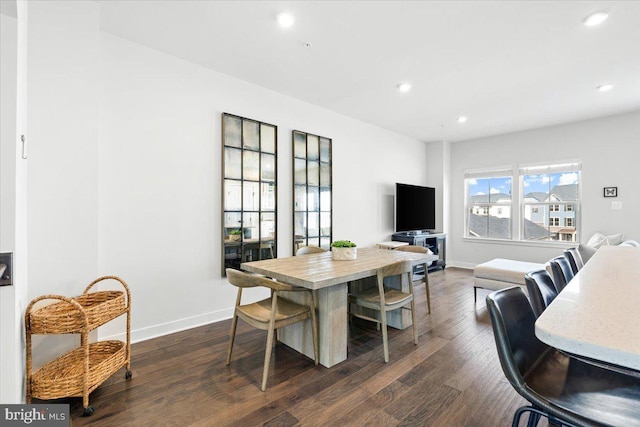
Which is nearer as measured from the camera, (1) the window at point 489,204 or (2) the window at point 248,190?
(2) the window at point 248,190

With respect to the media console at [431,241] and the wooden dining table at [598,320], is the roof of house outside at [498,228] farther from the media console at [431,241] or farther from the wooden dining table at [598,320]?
the wooden dining table at [598,320]

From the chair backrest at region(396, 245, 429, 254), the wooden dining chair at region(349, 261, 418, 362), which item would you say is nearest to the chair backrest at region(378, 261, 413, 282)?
the wooden dining chair at region(349, 261, 418, 362)

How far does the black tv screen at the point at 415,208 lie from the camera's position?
215 inches

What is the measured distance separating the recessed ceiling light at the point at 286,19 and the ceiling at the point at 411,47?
0.05 m

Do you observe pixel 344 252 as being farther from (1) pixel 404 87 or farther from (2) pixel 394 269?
(1) pixel 404 87

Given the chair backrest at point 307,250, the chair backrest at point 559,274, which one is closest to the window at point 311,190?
the chair backrest at point 307,250

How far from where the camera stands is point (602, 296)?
1.05 metres

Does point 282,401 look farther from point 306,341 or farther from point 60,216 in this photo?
point 60,216

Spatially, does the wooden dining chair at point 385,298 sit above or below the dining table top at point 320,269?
below

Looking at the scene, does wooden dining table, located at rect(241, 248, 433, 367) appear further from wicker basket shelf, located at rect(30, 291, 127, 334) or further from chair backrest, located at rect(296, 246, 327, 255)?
wicker basket shelf, located at rect(30, 291, 127, 334)

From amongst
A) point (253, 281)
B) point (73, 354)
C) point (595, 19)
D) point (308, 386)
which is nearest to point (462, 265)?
point (595, 19)

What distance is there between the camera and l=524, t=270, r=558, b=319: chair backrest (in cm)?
135

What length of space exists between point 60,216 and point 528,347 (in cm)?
291

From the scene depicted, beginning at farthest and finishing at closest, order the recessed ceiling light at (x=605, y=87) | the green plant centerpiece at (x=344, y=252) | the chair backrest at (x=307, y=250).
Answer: the recessed ceiling light at (x=605, y=87) < the chair backrest at (x=307, y=250) < the green plant centerpiece at (x=344, y=252)
